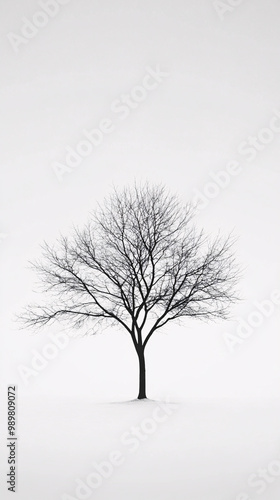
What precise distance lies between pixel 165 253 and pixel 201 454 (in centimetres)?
1146

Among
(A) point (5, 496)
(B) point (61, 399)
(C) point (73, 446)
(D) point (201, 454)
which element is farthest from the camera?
(B) point (61, 399)

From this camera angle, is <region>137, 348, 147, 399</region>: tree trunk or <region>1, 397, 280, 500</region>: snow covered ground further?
<region>137, 348, 147, 399</region>: tree trunk

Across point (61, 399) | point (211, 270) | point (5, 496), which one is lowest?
point (5, 496)

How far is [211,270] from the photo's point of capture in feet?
89.9

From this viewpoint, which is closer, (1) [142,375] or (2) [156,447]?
(2) [156,447]

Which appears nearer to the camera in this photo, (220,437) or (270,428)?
(220,437)

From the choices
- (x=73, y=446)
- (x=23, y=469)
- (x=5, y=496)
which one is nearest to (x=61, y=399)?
(x=73, y=446)

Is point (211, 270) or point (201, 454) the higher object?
point (211, 270)

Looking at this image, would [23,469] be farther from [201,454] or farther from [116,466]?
[201,454]

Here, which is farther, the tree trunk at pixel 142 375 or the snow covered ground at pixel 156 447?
the tree trunk at pixel 142 375

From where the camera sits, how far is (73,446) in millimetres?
18031

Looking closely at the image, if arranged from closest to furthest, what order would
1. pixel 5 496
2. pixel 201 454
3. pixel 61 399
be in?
pixel 5 496, pixel 201 454, pixel 61 399

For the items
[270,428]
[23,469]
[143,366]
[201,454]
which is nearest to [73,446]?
[23,469]

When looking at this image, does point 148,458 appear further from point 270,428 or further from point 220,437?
point 270,428
